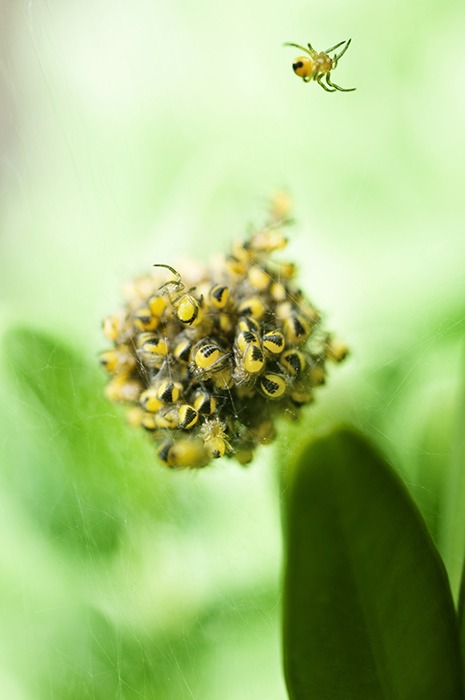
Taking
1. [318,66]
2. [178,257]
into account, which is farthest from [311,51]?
[178,257]

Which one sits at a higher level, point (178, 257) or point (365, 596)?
point (178, 257)

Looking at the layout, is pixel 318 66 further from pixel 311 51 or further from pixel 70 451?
pixel 70 451

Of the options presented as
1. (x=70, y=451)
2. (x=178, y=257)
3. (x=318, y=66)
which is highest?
(x=318, y=66)

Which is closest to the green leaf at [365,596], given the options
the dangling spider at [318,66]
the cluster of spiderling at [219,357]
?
the cluster of spiderling at [219,357]

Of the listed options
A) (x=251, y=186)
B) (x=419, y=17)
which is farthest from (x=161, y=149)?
(x=419, y=17)

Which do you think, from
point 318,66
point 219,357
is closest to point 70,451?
point 219,357

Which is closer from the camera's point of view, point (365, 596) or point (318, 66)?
point (365, 596)

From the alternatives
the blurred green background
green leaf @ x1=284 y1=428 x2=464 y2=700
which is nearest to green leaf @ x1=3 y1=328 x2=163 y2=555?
Result: the blurred green background

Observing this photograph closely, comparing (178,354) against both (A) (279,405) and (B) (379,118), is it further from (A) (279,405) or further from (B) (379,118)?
(B) (379,118)

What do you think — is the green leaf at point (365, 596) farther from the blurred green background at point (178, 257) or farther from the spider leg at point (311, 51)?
the spider leg at point (311, 51)
